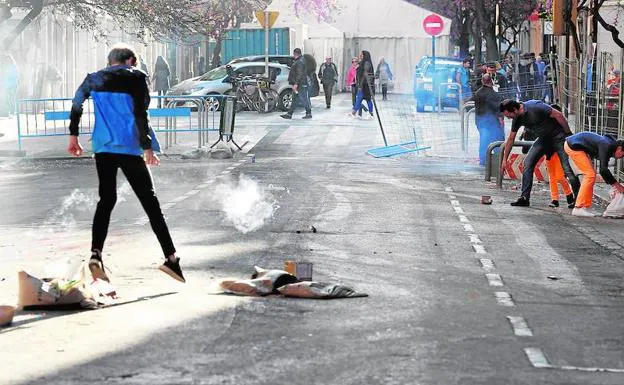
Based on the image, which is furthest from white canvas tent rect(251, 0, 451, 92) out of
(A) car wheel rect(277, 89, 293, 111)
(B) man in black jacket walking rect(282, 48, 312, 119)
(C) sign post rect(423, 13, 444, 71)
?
(B) man in black jacket walking rect(282, 48, 312, 119)

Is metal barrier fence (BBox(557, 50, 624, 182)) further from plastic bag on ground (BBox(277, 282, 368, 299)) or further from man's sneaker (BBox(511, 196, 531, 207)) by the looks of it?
plastic bag on ground (BBox(277, 282, 368, 299))

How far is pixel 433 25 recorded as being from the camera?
158 feet

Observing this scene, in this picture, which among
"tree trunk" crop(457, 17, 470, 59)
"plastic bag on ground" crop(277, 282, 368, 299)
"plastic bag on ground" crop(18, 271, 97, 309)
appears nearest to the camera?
"plastic bag on ground" crop(18, 271, 97, 309)

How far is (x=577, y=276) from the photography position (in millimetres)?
11570

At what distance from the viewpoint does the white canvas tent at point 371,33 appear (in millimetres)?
51312

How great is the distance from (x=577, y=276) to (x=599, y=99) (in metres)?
11.9

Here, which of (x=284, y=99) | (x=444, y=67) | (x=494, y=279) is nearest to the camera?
(x=494, y=279)

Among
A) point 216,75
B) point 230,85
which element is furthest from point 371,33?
point 230,85

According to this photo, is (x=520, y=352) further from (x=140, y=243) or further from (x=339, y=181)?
(x=339, y=181)

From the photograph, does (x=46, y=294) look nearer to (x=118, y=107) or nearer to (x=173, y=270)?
(x=173, y=270)

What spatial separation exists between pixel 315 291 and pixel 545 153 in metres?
9.15

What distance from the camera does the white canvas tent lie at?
51.3 metres

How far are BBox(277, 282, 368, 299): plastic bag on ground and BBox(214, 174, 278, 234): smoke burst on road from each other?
13.1 feet

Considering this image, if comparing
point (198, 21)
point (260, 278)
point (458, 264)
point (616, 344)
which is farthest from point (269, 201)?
point (198, 21)
